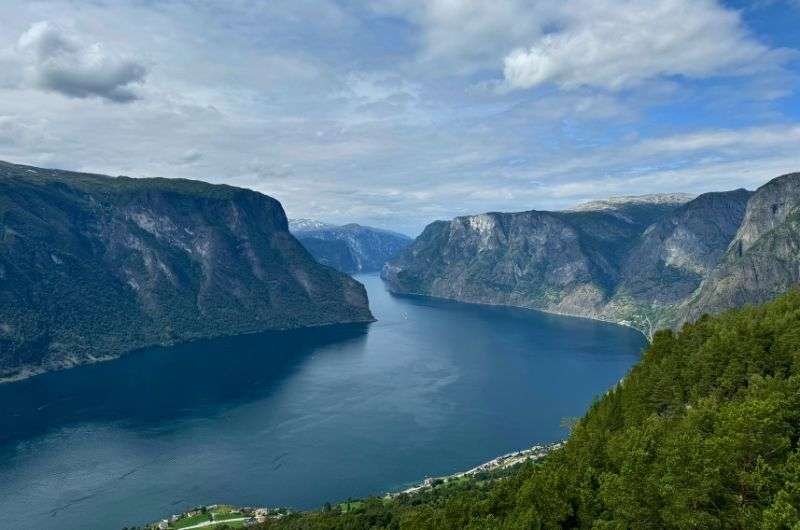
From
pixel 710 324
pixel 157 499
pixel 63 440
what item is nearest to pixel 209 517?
pixel 157 499

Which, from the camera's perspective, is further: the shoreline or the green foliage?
the shoreline

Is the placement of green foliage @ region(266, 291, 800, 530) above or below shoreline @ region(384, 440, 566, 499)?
above

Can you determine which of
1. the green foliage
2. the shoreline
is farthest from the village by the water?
the green foliage

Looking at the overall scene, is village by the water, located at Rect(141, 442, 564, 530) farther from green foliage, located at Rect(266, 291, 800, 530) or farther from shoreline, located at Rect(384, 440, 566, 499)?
green foliage, located at Rect(266, 291, 800, 530)

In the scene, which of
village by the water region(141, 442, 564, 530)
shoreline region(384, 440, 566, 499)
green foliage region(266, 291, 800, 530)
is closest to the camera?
green foliage region(266, 291, 800, 530)

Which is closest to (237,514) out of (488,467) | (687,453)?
(488,467)

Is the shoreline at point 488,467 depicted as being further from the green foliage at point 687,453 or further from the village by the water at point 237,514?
the green foliage at point 687,453

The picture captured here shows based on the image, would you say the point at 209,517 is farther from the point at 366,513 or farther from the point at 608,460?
the point at 608,460

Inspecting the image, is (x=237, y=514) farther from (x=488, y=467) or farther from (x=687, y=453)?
(x=687, y=453)
